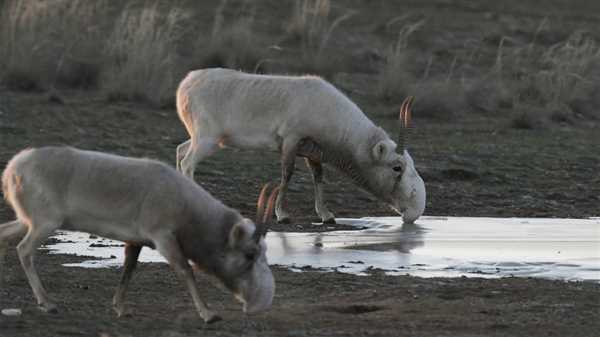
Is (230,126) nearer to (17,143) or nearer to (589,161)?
(17,143)

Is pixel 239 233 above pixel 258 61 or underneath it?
above

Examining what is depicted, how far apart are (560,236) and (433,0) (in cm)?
2165

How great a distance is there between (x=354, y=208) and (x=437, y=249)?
2.90 meters

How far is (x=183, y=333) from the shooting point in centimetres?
859

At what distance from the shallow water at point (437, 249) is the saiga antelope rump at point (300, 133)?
1.29 ft

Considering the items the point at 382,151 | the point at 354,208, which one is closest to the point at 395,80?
the point at 354,208

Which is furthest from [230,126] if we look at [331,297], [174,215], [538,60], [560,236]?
[538,60]

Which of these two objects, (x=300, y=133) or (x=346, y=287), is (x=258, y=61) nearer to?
(x=300, y=133)

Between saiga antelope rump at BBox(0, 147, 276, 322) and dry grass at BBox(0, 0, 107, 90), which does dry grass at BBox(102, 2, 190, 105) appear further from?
saiga antelope rump at BBox(0, 147, 276, 322)

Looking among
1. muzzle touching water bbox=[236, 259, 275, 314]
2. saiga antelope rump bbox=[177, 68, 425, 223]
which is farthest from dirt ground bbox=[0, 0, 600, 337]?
saiga antelope rump bbox=[177, 68, 425, 223]

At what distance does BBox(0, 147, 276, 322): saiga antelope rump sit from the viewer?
8891 millimetres

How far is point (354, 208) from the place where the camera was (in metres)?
15.2

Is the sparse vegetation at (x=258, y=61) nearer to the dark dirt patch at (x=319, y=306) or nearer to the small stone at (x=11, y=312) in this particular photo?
the dark dirt patch at (x=319, y=306)

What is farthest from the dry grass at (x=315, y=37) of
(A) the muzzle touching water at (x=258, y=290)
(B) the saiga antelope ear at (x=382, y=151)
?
(A) the muzzle touching water at (x=258, y=290)
